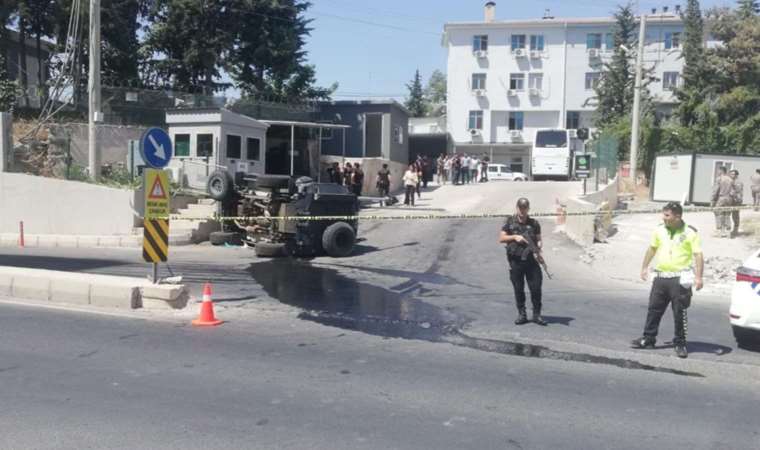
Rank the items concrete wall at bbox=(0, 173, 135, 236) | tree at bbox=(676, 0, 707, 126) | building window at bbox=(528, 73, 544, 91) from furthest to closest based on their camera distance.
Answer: building window at bbox=(528, 73, 544, 91) → tree at bbox=(676, 0, 707, 126) → concrete wall at bbox=(0, 173, 135, 236)

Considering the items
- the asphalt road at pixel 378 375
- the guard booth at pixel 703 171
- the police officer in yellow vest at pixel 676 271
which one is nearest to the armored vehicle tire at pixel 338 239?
the asphalt road at pixel 378 375

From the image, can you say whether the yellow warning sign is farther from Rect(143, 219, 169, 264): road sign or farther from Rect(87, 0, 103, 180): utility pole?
Rect(87, 0, 103, 180): utility pole

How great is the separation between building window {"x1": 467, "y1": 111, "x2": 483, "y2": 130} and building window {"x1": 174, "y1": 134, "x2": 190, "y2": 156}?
125 ft

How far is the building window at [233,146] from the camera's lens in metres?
24.6

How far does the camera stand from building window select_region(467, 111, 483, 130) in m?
59.0

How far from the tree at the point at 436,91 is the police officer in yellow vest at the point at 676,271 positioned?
8730 centimetres

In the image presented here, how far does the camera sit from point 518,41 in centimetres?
5869

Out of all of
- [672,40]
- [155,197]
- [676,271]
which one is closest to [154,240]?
[155,197]

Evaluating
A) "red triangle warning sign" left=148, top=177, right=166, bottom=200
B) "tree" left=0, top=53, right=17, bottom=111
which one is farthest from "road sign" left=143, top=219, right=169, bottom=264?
"tree" left=0, top=53, right=17, bottom=111

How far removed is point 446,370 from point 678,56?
2205 inches

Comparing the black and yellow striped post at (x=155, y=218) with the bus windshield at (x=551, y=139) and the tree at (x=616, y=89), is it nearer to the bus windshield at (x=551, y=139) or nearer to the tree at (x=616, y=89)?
the bus windshield at (x=551, y=139)

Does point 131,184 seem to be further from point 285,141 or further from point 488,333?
point 488,333

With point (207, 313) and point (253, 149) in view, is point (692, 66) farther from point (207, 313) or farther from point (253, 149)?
point (207, 313)

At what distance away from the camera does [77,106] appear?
28.9m
